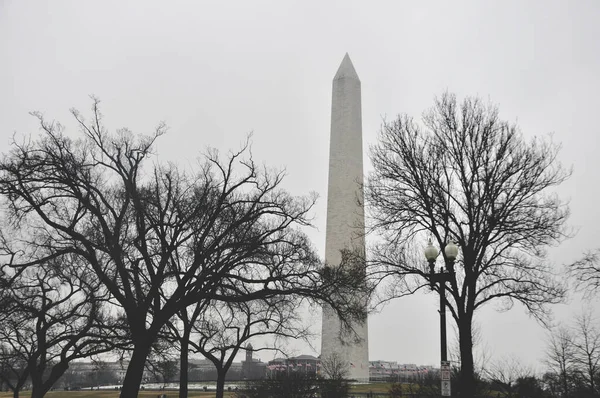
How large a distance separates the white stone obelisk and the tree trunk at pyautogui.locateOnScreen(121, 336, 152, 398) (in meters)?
19.9

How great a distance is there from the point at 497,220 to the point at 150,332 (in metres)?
12.0

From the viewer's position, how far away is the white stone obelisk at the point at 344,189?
3684 cm

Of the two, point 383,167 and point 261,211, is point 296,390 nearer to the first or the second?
point 261,211

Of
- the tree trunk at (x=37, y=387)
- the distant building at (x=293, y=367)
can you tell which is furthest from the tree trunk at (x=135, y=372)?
the tree trunk at (x=37, y=387)

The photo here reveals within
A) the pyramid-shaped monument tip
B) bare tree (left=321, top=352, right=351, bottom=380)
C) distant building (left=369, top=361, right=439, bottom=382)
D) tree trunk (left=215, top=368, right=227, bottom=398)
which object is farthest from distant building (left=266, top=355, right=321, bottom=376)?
the pyramid-shaped monument tip

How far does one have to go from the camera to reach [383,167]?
782 inches

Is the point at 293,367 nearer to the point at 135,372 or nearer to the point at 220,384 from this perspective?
the point at 220,384

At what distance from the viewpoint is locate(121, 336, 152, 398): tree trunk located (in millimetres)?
17530

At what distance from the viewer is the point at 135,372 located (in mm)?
17781

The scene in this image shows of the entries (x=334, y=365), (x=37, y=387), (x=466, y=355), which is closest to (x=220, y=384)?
(x=334, y=365)

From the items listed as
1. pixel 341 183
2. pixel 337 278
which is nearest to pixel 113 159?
pixel 337 278

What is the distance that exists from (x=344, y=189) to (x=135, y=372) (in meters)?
23.6

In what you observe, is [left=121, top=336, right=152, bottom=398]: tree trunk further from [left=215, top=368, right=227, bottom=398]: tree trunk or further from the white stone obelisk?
the white stone obelisk

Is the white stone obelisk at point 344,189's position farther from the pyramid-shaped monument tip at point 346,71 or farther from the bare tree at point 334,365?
the bare tree at point 334,365
